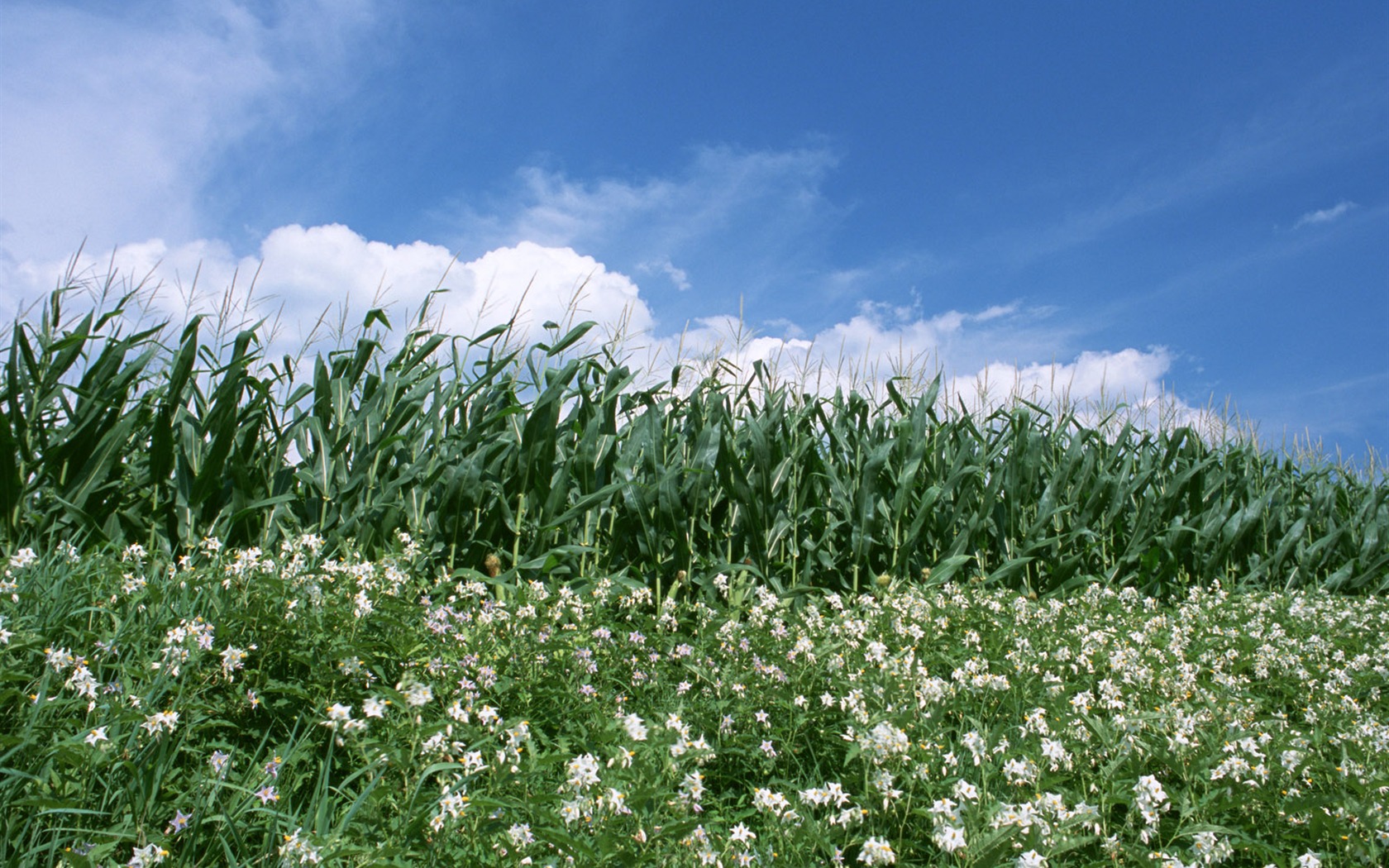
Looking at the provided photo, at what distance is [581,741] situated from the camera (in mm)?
2436

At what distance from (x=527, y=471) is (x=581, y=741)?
2.27 metres

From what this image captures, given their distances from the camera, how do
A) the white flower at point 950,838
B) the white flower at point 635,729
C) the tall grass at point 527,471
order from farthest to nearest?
the tall grass at point 527,471 < the white flower at point 635,729 < the white flower at point 950,838

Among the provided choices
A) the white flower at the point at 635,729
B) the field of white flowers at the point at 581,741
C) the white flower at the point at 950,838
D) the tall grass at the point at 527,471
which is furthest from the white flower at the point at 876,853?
the tall grass at the point at 527,471

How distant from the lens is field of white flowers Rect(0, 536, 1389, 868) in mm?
1864

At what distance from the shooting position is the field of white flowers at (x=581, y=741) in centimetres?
186

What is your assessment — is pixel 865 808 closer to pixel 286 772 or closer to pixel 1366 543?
pixel 286 772

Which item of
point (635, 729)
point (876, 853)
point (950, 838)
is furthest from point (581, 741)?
point (950, 838)

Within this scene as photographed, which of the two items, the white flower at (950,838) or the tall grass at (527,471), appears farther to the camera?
the tall grass at (527,471)

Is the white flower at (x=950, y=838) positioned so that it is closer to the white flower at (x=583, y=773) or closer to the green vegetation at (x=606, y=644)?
the green vegetation at (x=606, y=644)

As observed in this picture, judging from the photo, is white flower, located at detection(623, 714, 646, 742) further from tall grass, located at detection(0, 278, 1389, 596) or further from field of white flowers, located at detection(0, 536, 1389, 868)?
tall grass, located at detection(0, 278, 1389, 596)

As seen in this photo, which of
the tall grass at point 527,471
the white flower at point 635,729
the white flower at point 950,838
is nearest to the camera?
the white flower at point 950,838

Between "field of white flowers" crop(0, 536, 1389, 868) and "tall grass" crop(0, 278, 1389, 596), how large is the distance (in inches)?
31.6

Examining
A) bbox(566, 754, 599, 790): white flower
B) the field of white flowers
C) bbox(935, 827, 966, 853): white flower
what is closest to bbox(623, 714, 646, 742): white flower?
the field of white flowers

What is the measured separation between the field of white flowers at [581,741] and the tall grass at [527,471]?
80 centimetres
